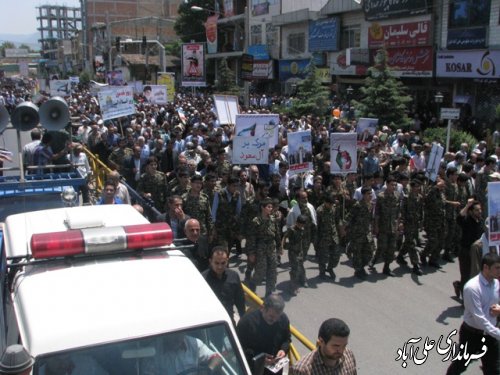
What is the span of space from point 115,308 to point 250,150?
7880 millimetres

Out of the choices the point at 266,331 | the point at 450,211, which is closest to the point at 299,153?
the point at 450,211

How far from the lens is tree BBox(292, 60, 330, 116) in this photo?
2816cm

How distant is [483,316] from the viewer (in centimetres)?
529

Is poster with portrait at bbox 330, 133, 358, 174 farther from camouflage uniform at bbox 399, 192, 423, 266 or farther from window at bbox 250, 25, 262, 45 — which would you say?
window at bbox 250, 25, 262, 45

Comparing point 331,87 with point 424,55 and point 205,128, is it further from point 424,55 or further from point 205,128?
point 205,128

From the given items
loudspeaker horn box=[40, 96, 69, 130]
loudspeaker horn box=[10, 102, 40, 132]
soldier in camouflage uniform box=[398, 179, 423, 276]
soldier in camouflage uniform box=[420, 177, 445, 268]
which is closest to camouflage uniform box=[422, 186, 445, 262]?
soldier in camouflage uniform box=[420, 177, 445, 268]

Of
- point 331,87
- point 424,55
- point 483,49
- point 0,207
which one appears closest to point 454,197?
point 0,207

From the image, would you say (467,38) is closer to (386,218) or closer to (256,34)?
(386,218)

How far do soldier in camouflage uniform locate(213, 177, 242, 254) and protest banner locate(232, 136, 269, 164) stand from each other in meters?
1.62

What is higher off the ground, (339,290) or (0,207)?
(0,207)

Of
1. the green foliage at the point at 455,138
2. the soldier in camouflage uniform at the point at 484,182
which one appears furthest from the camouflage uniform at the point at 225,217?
the green foliage at the point at 455,138

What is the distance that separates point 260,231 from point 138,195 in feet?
8.95

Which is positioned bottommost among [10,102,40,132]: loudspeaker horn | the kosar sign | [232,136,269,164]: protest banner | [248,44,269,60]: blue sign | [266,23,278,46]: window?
[232,136,269,164]: protest banner

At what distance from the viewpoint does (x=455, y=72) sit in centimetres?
2569
